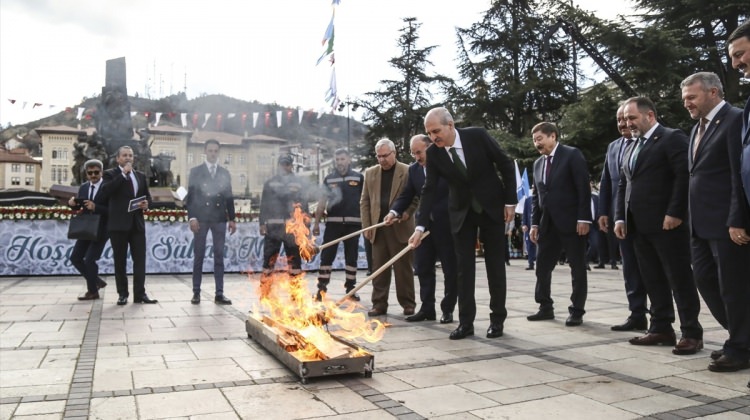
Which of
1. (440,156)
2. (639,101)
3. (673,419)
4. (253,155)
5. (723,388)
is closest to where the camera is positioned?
(673,419)

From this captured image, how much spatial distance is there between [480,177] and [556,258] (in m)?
1.68

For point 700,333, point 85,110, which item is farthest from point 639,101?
point 85,110

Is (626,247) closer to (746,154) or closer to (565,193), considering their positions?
(565,193)

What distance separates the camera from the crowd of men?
4.08 m

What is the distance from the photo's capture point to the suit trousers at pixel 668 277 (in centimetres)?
469

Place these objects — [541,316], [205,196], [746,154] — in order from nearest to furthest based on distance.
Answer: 1. [746,154]
2. [541,316]
3. [205,196]

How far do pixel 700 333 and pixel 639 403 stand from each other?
176 centimetres

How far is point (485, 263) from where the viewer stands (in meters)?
5.40

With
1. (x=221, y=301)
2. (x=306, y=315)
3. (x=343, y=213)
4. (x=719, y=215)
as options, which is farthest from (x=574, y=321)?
(x=221, y=301)

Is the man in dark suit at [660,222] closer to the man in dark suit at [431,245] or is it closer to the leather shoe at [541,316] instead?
the leather shoe at [541,316]

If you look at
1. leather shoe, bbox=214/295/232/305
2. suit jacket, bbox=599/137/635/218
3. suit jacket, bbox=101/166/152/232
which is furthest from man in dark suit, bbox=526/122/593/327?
suit jacket, bbox=101/166/152/232

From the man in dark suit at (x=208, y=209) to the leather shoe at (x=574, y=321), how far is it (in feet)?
14.2

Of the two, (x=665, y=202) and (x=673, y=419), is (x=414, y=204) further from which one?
(x=673, y=419)

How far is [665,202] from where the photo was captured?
4.87 meters
